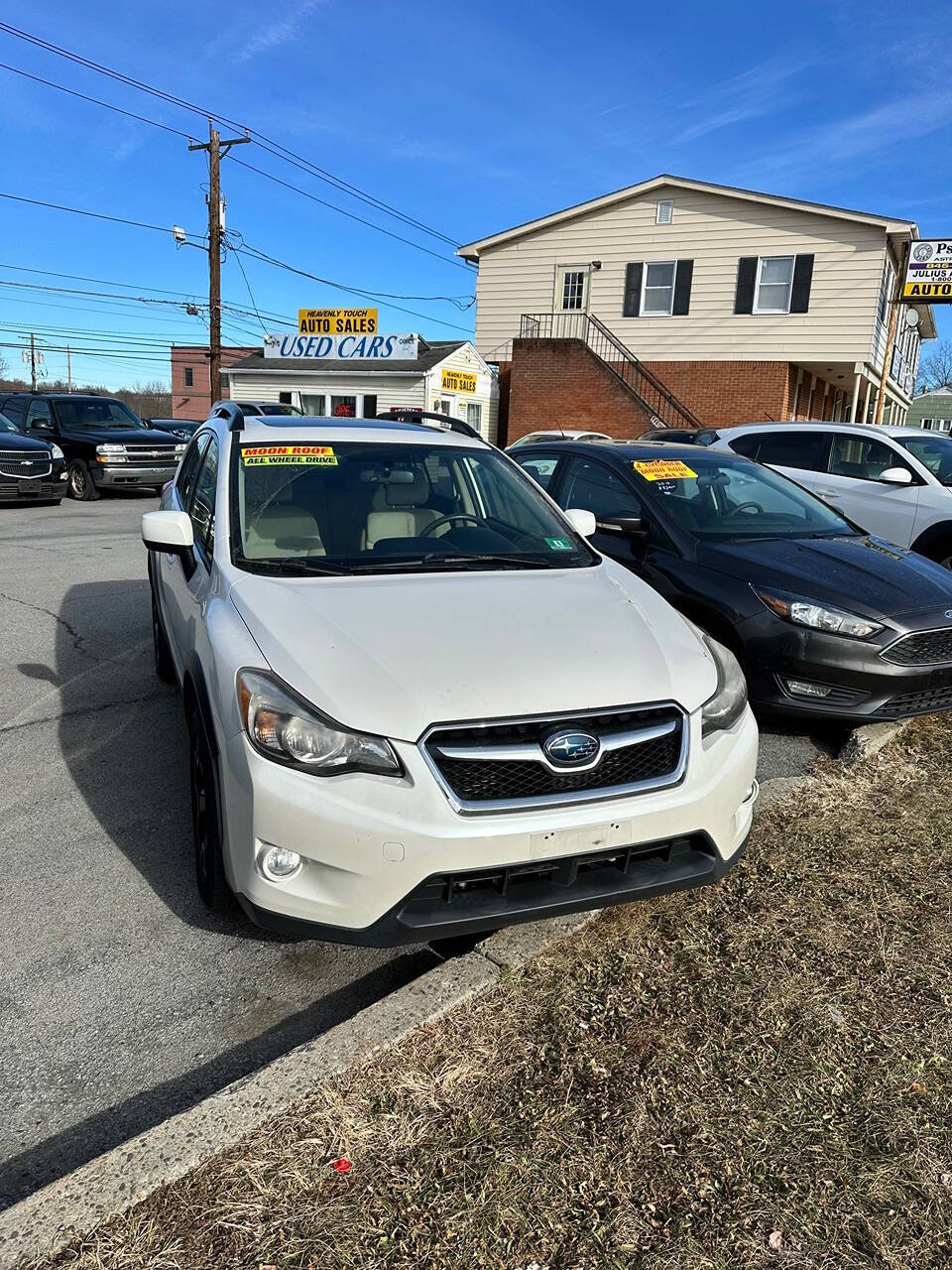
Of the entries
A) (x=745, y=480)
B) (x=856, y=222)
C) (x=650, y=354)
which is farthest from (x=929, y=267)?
(x=745, y=480)

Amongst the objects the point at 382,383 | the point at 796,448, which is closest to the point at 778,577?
the point at 796,448

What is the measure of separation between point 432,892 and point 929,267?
2454cm

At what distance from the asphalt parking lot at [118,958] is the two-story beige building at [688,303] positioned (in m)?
Result: 20.9

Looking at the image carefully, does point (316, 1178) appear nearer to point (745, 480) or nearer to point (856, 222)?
point (745, 480)

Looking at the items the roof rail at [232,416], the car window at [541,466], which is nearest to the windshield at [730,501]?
the car window at [541,466]

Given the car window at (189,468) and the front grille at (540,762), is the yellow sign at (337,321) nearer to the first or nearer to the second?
the car window at (189,468)

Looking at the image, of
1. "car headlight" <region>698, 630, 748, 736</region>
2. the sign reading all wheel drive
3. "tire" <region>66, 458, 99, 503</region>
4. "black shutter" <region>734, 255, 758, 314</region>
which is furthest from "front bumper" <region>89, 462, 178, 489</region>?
the sign reading all wheel drive

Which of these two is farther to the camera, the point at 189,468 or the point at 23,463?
the point at 23,463

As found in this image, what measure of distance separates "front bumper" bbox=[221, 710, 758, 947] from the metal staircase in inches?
872

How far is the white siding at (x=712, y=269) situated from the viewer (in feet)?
74.5

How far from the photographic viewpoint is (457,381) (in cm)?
2628

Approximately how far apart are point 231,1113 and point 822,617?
3.56m

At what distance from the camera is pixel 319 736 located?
2367 millimetres

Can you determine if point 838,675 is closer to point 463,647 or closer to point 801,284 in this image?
point 463,647
